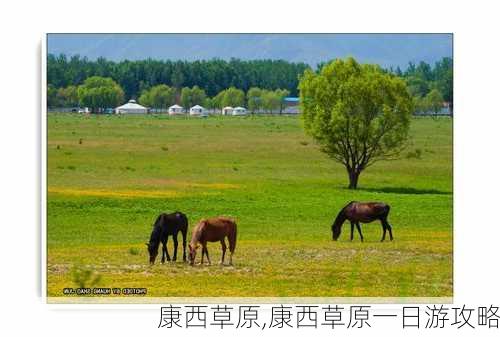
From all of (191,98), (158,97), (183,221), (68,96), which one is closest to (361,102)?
(191,98)

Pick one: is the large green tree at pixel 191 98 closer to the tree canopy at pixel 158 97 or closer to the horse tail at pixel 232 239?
the tree canopy at pixel 158 97

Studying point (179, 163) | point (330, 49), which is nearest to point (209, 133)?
point (179, 163)

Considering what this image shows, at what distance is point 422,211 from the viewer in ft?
84.4

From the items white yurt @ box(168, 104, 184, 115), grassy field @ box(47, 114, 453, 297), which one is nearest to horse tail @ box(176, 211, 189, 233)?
grassy field @ box(47, 114, 453, 297)

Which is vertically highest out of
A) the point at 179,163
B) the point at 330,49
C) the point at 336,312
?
the point at 330,49

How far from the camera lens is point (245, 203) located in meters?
25.8

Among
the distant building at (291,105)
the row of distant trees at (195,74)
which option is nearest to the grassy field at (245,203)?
the distant building at (291,105)

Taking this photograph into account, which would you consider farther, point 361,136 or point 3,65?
point 361,136

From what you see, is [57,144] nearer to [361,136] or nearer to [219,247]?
[219,247]

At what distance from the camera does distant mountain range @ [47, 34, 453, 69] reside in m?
24.9

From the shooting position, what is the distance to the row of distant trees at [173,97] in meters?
25.9

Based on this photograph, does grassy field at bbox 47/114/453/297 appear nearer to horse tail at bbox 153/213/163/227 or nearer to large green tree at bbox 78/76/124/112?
horse tail at bbox 153/213/163/227

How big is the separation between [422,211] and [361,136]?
1639 mm

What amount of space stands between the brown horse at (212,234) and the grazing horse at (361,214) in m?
1.69
